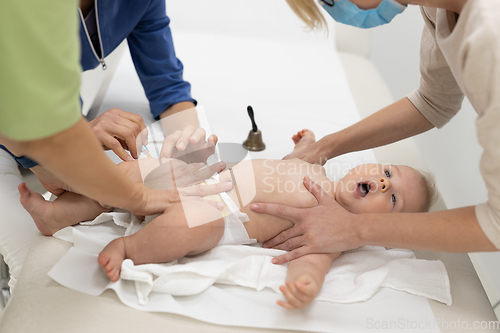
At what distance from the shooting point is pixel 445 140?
7.56 ft

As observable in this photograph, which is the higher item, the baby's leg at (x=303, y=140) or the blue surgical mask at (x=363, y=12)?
the blue surgical mask at (x=363, y=12)

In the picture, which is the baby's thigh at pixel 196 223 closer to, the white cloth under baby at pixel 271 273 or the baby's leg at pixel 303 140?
the white cloth under baby at pixel 271 273

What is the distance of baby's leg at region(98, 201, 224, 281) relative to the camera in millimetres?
951

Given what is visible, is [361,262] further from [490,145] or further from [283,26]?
[283,26]

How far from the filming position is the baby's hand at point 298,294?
88 cm

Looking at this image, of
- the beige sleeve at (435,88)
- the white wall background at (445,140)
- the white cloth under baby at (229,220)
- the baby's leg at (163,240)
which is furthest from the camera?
the white wall background at (445,140)

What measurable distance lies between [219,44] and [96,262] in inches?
66.4

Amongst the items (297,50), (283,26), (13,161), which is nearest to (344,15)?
(13,161)

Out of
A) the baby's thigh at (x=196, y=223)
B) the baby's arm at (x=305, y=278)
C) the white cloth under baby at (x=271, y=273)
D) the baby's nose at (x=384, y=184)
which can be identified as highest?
the baby's nose at (x=384, y=184)

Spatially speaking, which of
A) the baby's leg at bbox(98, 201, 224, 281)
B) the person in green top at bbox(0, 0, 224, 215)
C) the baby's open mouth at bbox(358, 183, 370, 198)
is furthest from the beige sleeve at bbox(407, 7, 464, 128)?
the person in green top at bbox(0, 0, 224, 215)

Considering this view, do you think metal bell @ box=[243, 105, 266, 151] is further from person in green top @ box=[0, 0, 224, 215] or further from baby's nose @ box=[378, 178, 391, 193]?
person in green top @ box=[0, 0, 224, 215]

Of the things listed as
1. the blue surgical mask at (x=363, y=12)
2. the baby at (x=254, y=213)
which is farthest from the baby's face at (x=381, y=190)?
the blue surgical mask at (x=363, y=12)

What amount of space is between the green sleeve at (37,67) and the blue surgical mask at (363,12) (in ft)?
2.09

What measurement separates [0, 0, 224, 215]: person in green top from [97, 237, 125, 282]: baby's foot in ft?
0.99
